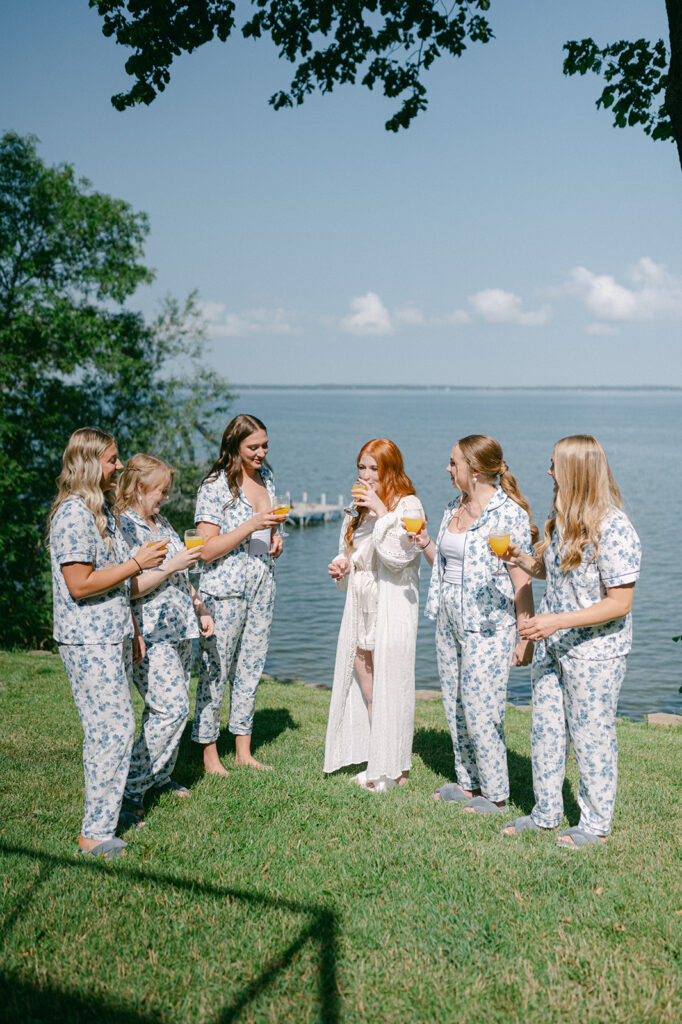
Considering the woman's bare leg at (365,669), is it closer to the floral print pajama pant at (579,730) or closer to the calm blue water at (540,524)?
the floral print pajama pant at (579,730)

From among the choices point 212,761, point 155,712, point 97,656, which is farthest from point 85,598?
point 212,761

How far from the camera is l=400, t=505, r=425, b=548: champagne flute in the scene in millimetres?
5016

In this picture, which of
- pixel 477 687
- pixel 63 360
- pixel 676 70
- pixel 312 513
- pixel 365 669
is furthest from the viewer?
pixel 312 513

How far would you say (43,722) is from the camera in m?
7.15

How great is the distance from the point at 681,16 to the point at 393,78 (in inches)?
200

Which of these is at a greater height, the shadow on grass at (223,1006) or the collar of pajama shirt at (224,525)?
the collar of pajama shirt at (224,525)

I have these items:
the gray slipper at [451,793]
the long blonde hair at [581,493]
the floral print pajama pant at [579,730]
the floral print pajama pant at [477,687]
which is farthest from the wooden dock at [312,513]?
the long blonde hair at [581,493]

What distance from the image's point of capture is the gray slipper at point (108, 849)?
4230 millimetres

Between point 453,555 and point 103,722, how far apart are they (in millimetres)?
2356

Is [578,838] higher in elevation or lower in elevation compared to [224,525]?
lower

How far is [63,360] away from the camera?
19.9m

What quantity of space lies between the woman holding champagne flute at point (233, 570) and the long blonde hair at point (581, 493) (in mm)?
2005

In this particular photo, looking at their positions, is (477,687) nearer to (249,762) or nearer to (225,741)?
(249,762)

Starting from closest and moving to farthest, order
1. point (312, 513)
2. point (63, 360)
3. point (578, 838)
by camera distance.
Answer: point (578, 838) → point (63, 360) → point (312, 513)
